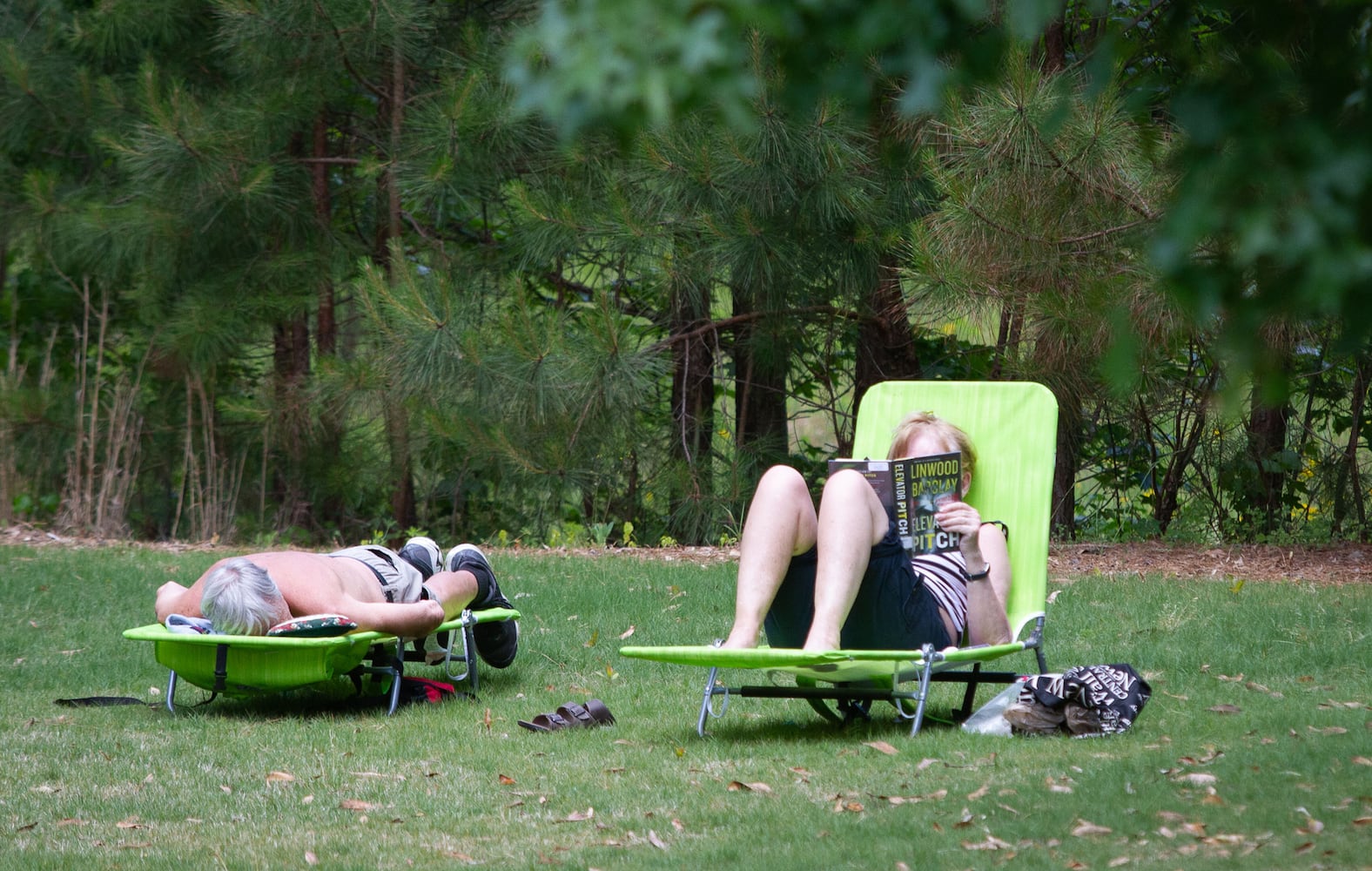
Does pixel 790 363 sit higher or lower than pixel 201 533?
higher

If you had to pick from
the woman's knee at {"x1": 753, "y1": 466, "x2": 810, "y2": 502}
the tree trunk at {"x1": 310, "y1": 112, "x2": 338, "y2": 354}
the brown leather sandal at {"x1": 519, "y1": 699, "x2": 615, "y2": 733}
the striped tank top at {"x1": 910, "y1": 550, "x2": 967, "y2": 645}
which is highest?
the tree trunk at {"x1": 310, "y1": 112, "x2": 338, "y2": 354}

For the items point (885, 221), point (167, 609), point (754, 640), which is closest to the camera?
point (754, 640)

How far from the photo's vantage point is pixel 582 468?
7.99 m

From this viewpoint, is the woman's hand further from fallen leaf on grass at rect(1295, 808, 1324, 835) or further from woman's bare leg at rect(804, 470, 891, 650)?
fallen leaf on grass at rect(1295, 808, 1324, 835)

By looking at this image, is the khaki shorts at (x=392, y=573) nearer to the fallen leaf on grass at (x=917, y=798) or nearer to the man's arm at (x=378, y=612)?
the man's arm at (x=378, y=612)

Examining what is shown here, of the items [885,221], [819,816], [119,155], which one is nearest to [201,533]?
[119,155]

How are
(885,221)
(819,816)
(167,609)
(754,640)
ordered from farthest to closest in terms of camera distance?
(885,221) → (167,609) → (754,640) → (819,816)

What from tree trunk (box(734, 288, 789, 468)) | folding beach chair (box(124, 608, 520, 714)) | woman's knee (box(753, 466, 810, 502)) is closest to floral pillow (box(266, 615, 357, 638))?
folding beach chair (box(124, 608, 520, 714))

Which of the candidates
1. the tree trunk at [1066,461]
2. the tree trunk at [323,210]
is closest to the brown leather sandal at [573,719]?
the tree trunk at [1066,461]

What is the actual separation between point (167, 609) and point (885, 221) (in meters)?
4.51

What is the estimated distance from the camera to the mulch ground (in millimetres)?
6484

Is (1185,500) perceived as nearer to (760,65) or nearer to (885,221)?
(885,221)

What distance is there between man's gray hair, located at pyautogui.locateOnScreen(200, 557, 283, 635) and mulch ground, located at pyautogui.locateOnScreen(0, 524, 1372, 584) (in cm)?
338

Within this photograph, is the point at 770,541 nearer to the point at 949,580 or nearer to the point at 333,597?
the point at 949,580
